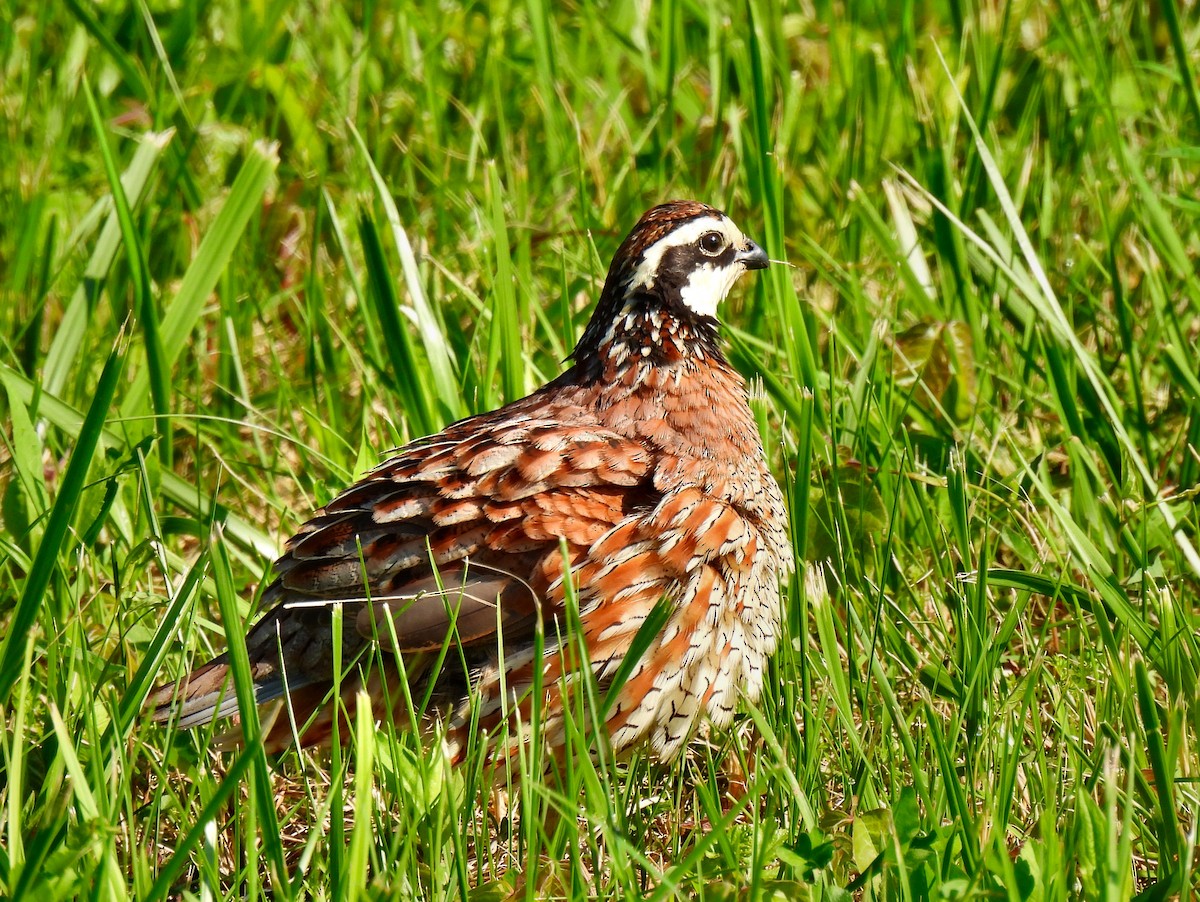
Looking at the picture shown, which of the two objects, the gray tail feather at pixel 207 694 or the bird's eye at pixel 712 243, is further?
the bird's eye at pixel 712 243

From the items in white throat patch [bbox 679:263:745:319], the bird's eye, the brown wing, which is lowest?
the brown wing

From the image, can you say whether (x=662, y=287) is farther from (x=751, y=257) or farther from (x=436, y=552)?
(x=436, y=552)

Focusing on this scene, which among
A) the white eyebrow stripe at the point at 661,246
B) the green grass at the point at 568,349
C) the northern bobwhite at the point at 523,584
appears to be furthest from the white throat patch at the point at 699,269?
the northern bobwhite at the point at 523,584

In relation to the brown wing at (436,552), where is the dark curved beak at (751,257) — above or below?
above

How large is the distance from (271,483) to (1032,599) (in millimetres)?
2318

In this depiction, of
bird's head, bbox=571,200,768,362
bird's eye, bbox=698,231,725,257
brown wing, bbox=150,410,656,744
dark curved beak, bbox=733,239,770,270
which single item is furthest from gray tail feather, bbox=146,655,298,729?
dark curved beak, bbox=733,239,770,270

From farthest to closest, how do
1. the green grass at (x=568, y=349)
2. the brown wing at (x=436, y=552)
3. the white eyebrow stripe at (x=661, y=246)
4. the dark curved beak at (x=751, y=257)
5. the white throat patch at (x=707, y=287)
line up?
the dark curved beak at (x=751, y=257), the white throat patch at (x=707, y=287), the white eyebrow stripe at (x=661, y=246), the brown wing at (x=436, y=552), the green grass at (x=568, y=349)

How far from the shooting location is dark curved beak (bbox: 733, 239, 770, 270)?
4.47 meters

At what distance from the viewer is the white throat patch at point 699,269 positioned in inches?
167

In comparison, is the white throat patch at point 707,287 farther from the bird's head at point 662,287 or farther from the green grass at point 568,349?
the green grass at point 568,349

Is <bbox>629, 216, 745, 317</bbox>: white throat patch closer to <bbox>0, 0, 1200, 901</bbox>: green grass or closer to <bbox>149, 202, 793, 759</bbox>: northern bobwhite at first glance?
<bbox>0, 0, 1200, 901</bbox>: green grass

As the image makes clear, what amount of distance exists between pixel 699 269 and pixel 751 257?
0.21 m

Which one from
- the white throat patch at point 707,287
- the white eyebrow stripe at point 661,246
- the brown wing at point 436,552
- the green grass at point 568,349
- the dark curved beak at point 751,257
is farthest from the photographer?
the dark curved beak at point 751,257

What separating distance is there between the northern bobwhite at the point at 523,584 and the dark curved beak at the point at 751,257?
70 cm
